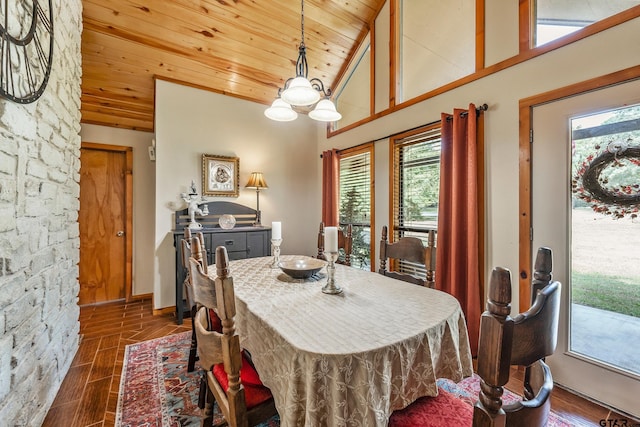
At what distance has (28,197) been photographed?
1.40 metres

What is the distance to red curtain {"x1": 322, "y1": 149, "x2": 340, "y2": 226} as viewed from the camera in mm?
3766

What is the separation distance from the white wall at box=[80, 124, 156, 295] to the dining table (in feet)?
10.1

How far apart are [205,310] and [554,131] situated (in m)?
2.41

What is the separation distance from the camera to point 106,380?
1.97 meters

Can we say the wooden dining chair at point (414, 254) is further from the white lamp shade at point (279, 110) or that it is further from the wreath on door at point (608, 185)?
the white lamp shade at point (279, 110)

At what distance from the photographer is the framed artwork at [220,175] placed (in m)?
3.38

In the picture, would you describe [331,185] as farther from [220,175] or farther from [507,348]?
[507,348]

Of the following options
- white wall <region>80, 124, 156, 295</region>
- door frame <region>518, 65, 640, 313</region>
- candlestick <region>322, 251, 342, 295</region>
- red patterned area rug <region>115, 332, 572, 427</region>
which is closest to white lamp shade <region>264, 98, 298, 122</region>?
candlestick <region>322, 251, 342, 295</region>

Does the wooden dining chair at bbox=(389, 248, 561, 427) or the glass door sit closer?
the wooden dining chair at bbox=(389, 248, 561, 427)

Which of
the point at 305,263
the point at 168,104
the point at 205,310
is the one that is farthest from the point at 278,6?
the point at 205,310

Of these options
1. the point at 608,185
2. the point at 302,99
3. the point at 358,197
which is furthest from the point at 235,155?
the point at 608,185

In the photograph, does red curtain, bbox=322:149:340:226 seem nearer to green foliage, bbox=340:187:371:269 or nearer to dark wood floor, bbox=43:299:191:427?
green foliage, bbox=340:187:371:269

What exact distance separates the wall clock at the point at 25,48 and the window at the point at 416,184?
2.76 metres

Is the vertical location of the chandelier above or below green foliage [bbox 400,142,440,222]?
above
